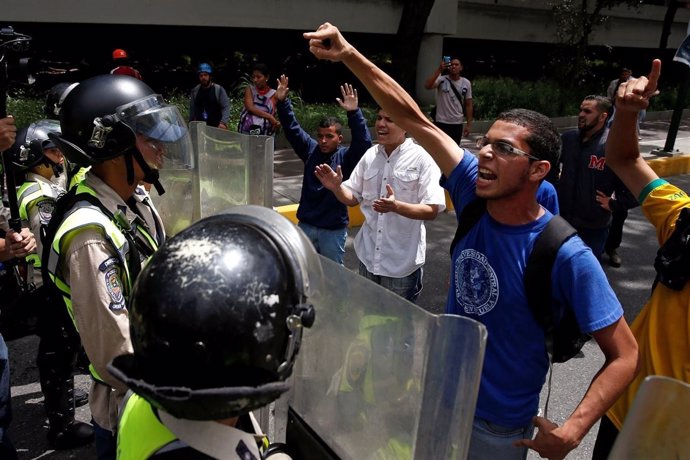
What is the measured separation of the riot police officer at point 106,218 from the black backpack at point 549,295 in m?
1.29

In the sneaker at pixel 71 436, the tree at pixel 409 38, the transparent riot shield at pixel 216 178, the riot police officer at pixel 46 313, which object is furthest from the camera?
the tree at pixel 409 38

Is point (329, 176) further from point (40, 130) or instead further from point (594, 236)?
point (594, 236)

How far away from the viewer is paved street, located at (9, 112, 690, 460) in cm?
336

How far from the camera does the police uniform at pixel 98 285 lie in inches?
69.5

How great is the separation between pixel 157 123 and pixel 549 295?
151cm

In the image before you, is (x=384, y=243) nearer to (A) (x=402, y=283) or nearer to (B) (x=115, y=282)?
(A) (x=402, y=283)

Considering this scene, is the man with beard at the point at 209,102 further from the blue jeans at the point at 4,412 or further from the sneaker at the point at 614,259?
the blue jeans at the point at 4,412

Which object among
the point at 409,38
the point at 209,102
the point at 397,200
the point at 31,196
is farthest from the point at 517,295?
the point at 409,38

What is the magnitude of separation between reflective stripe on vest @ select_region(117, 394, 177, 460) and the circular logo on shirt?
1231 mm

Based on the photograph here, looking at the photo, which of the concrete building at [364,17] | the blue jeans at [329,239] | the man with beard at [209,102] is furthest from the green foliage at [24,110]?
the blue jeans at [329,239]

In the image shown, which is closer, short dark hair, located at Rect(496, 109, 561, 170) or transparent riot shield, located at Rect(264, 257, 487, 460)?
transparent riot shield, located at Rect(264, 257, 487, 460)

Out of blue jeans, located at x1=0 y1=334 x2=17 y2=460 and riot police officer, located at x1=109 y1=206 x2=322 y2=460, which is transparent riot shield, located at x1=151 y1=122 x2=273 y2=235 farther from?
riot police officer, located at x1=109 y1=206 x2=322 y2=460

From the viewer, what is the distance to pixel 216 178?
3.20 metres

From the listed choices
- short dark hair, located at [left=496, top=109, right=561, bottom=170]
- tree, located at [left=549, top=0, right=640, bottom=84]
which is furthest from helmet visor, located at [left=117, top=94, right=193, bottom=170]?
tree, located at [left=549, top=0, right=640, bottom=84]
